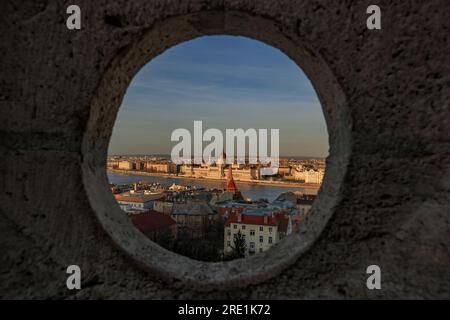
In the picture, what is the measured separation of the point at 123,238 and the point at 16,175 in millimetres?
668

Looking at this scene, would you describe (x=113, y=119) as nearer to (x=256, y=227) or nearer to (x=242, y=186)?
(x=256, y=227)

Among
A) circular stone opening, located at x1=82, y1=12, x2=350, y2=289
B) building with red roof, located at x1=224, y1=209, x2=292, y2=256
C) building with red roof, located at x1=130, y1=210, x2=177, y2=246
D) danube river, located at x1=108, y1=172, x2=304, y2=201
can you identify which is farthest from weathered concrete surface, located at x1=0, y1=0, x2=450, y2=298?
danube river, located at x1=108, y1=172, x2=304, y2=201

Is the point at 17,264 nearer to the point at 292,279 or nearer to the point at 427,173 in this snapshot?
the point at 292,279

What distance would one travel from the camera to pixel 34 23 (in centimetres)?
174

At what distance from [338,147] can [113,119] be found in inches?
51.2

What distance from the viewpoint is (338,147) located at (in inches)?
68.7

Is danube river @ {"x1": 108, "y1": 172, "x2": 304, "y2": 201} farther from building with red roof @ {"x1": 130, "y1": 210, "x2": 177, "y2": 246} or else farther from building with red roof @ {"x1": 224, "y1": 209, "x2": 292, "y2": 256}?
building with red roof @ {"x1": 130, "y1": 210, "x2": 177, "y2": 246}

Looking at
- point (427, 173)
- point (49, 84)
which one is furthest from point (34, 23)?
point (427, 173)

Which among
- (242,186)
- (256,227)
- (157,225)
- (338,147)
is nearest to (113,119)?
(338,147)

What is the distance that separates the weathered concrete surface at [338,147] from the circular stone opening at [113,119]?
3 cm

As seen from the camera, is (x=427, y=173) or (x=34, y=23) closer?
(x=427, y=173)

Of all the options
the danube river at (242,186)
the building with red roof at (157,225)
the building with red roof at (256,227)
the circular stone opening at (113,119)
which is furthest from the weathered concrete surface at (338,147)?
the danube river at (242,186)

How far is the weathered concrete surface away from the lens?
161 cm

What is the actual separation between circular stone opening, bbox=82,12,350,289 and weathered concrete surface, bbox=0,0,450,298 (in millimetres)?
33
